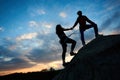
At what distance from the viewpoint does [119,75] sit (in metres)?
6.82

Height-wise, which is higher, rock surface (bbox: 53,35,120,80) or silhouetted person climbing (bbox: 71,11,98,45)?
silhouetted person climbing (bbox: 71,11,98,45)

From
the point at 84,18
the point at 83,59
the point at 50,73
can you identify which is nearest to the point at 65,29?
the point at 84,18

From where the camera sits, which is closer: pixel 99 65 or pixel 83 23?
pixel 99 65

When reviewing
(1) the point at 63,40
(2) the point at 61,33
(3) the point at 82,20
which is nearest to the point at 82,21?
(3) the point at 82,20

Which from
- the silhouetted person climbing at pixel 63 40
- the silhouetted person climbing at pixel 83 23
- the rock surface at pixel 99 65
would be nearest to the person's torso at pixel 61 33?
the silhouetted person climbing at pixel 63 40

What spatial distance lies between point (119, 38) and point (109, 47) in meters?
0.77

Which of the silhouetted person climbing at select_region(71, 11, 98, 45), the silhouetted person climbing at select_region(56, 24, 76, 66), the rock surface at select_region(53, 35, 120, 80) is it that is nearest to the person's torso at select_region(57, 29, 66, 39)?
the silhouetted person climbing at select_region(56, 24, 76, 66)

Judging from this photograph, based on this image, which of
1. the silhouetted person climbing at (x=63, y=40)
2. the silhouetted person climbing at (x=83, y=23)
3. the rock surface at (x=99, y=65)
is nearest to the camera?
the rock surface at (x=99, y=65)

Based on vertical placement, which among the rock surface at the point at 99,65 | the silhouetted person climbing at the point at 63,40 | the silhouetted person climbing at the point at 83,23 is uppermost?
the silhouetted person climbing at the point at 83,23

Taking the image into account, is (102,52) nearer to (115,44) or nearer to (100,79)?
(115,44)

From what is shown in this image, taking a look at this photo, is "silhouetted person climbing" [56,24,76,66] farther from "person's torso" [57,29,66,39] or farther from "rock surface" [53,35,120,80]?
"rock surface" [53,35,120,80]

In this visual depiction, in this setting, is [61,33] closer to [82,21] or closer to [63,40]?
[63,40]

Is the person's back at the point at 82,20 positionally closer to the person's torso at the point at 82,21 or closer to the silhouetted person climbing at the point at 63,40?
the person's torso at the point at 82,21

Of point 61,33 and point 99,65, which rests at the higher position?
point 61,33
